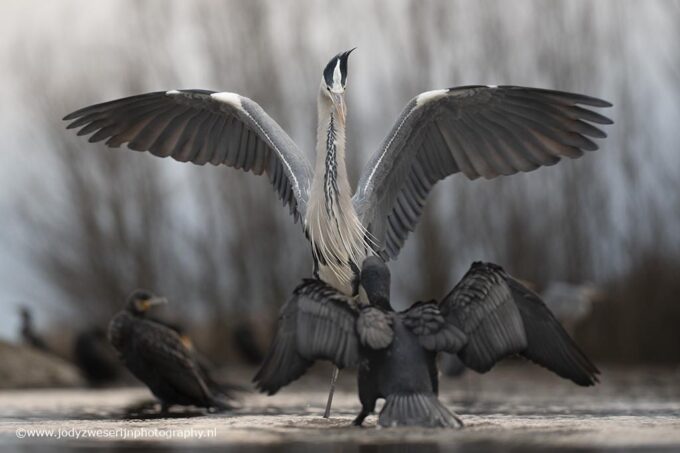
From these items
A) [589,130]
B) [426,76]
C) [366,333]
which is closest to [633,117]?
[426,76]

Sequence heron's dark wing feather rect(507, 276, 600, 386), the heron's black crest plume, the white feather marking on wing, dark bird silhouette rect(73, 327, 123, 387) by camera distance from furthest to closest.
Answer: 1. dark bird silhouette rect(73, 327, 123, 387)
2. the white feather marking on wing
3. the heron's black crest plume
4. heron's dark wing feather rect(507, 276, 600, 386)

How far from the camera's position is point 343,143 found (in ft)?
29.2

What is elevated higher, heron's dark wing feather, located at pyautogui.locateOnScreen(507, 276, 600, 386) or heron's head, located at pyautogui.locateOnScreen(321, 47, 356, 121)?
heron's head, located at pyautogui.locateOnScreen(321, 47, 356, 121)

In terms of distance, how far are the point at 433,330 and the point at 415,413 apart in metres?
0.47

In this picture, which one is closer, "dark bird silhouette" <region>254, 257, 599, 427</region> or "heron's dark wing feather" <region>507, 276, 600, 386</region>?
"dark bird silhouette" <region>254, 257, 599, 427</region>

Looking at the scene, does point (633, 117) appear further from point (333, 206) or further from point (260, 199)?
point (333, 206)

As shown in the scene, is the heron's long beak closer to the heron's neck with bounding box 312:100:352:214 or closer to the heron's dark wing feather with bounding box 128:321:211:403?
the heron's neck with bounding box 312:100:352:214

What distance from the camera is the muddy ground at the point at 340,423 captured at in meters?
6.15

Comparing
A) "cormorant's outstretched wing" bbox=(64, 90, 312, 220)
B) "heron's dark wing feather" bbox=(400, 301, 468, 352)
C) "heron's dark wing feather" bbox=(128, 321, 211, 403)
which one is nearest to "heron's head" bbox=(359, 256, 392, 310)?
"heron's dark wing feather" bbox=(400, 301, 468, 352)

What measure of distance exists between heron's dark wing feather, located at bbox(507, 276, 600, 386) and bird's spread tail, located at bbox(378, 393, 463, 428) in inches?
29.6

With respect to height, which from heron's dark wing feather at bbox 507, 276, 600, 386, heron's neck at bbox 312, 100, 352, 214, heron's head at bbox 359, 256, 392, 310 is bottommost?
heron's dark wing feather at bbox 507, 276, 600, 386

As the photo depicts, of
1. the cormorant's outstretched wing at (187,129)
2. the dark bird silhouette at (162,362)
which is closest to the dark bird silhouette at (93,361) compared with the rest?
the dark bird silhouette at (162,362)

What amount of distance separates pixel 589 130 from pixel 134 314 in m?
4.14

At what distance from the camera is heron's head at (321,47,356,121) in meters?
8.63
